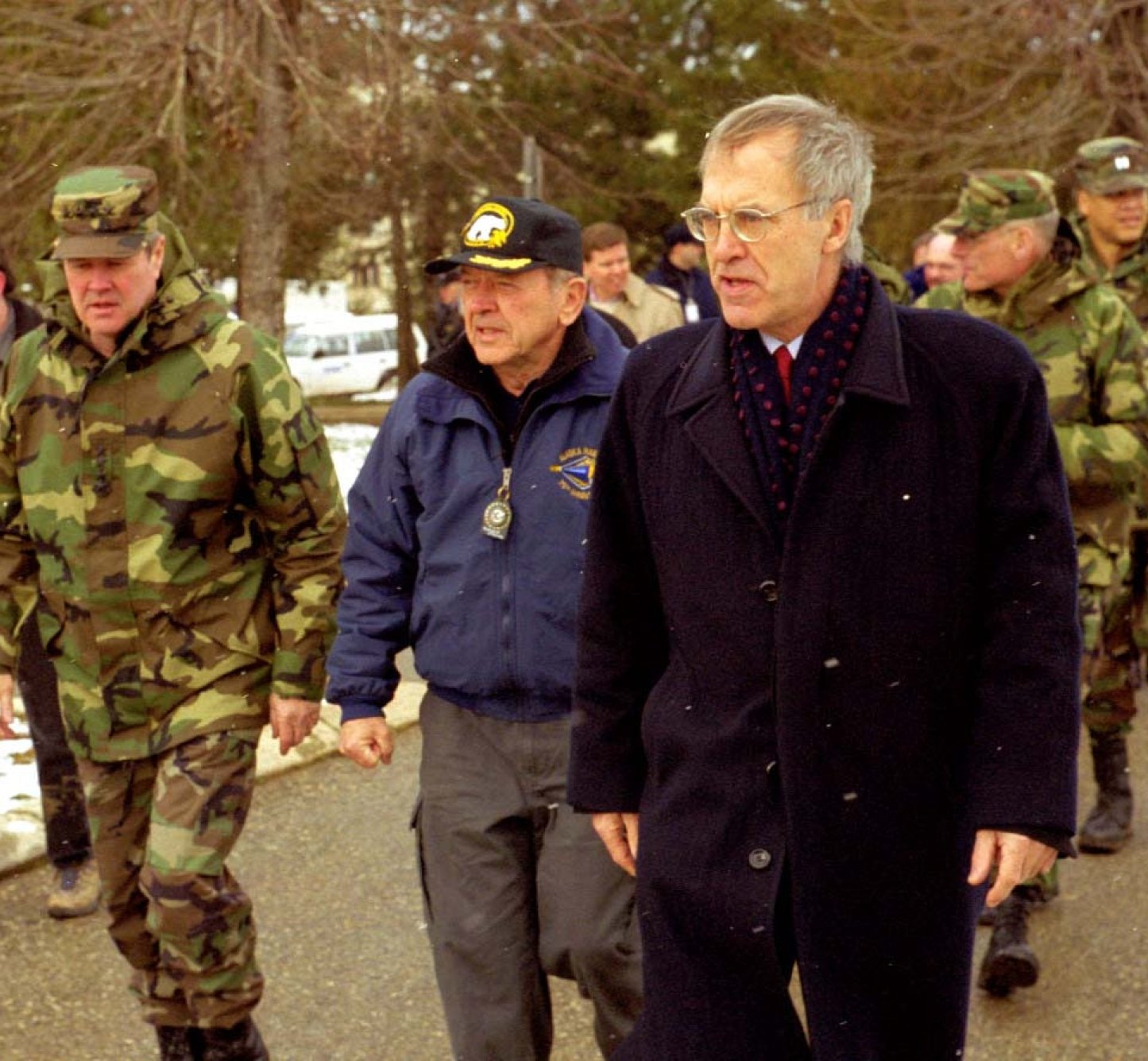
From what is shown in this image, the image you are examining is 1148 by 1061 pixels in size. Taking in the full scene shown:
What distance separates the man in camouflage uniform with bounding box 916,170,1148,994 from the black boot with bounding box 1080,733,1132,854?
1018mm

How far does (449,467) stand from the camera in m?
4.05

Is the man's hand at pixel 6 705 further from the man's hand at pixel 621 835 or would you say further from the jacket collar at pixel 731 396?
the jacket collar at pixel 731 396

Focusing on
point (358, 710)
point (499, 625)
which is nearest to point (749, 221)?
point (499, 625)

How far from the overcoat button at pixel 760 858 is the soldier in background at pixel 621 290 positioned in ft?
21.6

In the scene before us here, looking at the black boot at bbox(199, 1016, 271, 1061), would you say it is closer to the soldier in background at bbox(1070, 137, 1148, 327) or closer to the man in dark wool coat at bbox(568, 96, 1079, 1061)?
the man in dark wool coat at bbox(568, 96, 1079, 1061)

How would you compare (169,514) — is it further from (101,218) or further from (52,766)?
(52,766)

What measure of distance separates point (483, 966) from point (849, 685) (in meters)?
1.28

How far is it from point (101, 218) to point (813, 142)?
6.81 feet

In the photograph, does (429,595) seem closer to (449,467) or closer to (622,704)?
(449,467)

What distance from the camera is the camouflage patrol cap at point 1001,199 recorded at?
5.46 metres

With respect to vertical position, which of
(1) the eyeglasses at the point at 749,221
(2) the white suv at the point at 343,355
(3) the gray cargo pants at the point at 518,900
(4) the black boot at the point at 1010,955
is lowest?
(2) the white suv at the point at 343,355

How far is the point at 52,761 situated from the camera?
621 centimetres

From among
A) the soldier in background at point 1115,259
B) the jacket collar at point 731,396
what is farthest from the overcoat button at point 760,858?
the soldier in background at point 1115,259

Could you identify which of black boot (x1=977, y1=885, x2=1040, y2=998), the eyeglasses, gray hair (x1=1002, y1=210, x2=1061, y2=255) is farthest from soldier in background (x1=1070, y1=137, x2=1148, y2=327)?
the eyeglasses
